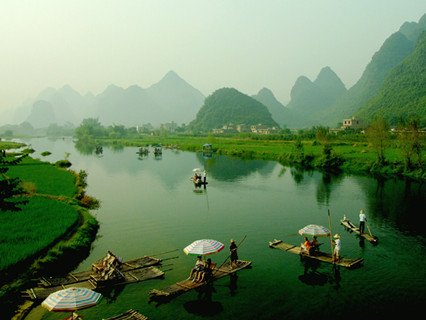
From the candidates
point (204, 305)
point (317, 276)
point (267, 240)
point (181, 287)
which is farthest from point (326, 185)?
point (204, 305)

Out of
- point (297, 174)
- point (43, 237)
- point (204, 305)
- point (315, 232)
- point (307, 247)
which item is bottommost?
point (204, 305)

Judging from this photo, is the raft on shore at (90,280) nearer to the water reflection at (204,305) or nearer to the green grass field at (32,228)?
the green grass field at (32,228)

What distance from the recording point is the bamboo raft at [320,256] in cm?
2472

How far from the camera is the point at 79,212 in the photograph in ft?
121

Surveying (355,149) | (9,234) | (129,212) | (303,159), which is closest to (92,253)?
(9,234)

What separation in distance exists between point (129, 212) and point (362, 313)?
27.7m

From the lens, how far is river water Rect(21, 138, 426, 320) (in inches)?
785

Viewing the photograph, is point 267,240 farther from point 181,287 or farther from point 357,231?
point 181,287

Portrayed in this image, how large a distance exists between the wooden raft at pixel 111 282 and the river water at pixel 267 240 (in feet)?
1.45

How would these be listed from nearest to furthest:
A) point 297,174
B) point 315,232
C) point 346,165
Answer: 1. point 315,232
2. point 297,174
3. point 346,165

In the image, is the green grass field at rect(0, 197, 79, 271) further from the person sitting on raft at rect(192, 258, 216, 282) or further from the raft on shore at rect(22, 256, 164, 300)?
the person sitting on raft at rect(192, 258, 216, 282)

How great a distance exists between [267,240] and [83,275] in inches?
578

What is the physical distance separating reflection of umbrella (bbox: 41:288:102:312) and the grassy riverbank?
2029 millimetres

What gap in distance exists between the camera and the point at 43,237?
2730 cm
